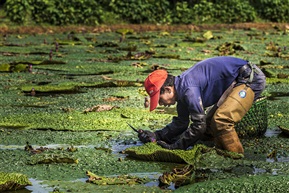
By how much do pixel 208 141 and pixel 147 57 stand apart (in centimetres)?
624

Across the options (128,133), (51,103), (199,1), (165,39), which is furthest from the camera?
(199,1)

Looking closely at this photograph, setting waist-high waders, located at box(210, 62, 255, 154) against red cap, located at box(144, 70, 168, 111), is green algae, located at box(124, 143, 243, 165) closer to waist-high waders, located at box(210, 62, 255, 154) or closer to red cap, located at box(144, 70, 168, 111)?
waist-high waders, located at box(210, 62, 255, 154)

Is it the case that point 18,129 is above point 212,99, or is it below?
below

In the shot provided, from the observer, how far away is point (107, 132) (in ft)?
19.5

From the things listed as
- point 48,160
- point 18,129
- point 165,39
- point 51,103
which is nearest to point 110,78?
point 51,103

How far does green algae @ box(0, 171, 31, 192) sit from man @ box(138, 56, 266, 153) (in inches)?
45.7

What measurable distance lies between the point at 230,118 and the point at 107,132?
1.13m

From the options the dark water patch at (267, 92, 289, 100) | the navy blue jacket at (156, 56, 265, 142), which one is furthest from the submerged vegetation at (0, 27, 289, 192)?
the navy blue jacket at (156, 56, 265, 142)

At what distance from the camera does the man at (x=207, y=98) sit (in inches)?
201

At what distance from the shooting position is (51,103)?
24.1 ft

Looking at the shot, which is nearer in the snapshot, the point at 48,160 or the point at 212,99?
the point at 48,160

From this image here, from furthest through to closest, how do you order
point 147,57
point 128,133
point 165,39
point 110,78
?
point 165,39, point 147,57, point 110,78, point 128,133

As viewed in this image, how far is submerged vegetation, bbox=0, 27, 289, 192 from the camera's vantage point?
4.48 metres

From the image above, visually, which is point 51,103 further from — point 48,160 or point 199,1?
point 199,1
